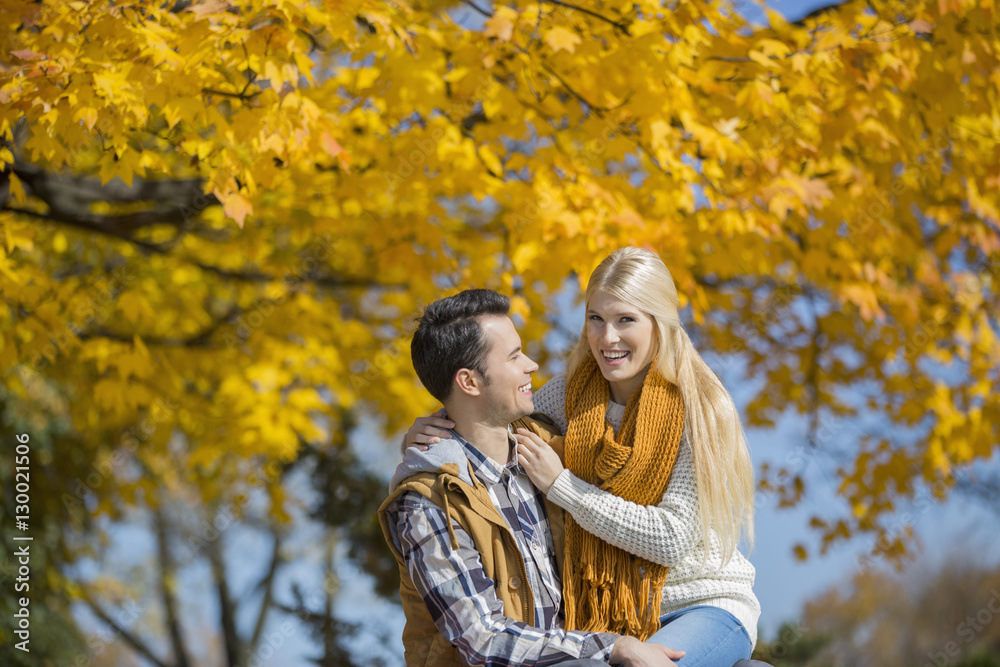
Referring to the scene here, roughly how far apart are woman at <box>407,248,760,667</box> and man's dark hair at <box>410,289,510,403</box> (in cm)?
15

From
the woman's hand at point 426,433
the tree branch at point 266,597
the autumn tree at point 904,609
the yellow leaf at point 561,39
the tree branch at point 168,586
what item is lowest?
the autumn tree at point 904,609

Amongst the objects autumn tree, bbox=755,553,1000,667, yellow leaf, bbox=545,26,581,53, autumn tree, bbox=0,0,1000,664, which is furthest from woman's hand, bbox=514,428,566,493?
autumn tree, bbox=755,553,1000,667

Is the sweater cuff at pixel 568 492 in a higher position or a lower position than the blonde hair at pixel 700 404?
lower

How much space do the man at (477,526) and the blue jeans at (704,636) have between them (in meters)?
0.14

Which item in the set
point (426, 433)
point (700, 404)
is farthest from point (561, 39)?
→ point (426, 433)

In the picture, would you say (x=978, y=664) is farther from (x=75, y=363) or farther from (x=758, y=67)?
(x=75, y=363)

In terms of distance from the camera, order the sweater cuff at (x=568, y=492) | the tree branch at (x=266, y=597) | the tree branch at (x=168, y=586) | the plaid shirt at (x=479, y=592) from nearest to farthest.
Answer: the plaid shirt at (x=479, y=592) → the sweater cuff at (x=568, y=492) → the tree branch at (x=266, y=597) → the tree branch at (x=168, y=586)

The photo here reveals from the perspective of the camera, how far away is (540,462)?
2359mm

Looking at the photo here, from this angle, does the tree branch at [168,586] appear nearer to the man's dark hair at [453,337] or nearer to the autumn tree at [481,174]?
the autumn tree at [481,174]

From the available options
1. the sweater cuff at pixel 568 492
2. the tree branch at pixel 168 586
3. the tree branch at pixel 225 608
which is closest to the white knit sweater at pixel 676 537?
the sweater cuff at pixel 568 492

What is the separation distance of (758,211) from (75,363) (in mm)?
4685

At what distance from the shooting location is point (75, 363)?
5.79 m

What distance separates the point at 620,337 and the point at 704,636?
860mm

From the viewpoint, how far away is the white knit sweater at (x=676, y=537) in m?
2.25
